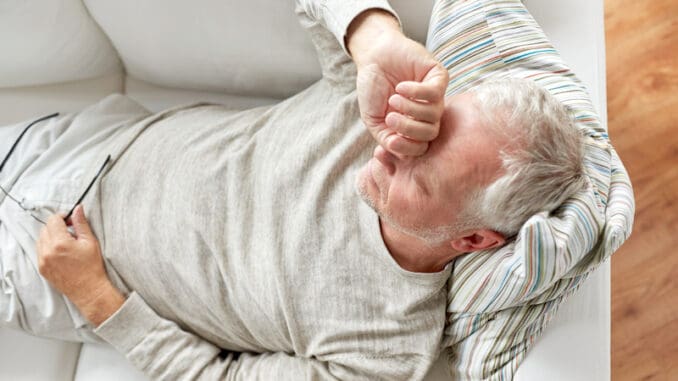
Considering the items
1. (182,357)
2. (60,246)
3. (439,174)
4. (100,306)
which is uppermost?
(439,174)

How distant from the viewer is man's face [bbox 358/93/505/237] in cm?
97

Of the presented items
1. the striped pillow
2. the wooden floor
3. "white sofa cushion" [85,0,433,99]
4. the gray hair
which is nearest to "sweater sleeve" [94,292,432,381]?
the striped pillow

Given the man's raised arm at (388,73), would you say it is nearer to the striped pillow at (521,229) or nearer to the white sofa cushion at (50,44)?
the striped pillow at (521,229)

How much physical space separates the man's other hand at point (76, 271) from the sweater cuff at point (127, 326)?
0.07ft

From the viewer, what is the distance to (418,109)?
0.93 meters

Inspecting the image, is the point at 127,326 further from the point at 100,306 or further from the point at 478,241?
the point at 478,241

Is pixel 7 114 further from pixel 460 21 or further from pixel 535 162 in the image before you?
pixel 535 162

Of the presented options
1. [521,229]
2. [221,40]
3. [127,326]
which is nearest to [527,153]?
[521,229]

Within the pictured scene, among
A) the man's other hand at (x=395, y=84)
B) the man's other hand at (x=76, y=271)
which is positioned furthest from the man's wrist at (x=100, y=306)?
the man's other hand at (x=395, y=84)

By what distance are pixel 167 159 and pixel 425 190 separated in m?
0.59

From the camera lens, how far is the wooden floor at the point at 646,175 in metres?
1.71

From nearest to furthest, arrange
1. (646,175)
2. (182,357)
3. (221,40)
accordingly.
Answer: (182,357) < (221,40) < (646,175)

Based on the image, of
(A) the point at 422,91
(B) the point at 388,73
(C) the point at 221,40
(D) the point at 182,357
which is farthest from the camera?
(C) the point at 221,40

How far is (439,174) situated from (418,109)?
0.40 ft
